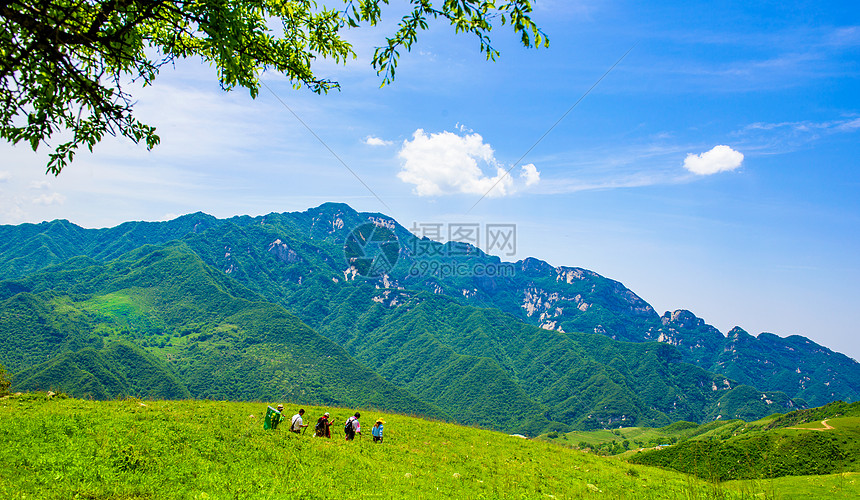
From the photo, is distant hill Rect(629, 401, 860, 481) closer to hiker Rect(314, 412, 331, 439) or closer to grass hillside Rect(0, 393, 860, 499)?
grass hillside Rect(0, 393, 860, 499)

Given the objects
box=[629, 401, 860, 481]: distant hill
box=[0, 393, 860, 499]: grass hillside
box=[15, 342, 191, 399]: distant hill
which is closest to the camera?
box=[0, 393, 860, 499]: grass hillside

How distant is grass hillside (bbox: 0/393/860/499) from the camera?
826 centimetres

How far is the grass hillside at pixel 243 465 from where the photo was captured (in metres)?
8.26

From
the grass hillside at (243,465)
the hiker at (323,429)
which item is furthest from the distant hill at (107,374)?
the grass hillside at (243,465)

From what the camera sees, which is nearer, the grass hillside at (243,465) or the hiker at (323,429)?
the grass hillside at (243,465)

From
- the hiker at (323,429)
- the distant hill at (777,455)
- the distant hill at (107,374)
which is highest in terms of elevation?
the hiker at (323,429)

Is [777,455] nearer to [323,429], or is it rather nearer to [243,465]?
[323,429]

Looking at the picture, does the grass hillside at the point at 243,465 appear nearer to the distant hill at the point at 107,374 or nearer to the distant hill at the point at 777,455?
the distant hill at the point at 777,455

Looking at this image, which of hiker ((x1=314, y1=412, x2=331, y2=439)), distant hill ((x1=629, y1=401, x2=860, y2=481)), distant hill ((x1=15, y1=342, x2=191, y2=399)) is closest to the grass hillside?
hiker ((x1=314, y1=412, x2=331, y2=439))

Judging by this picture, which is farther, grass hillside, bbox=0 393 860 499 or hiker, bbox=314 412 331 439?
hiker, bbox=314 412 331 439

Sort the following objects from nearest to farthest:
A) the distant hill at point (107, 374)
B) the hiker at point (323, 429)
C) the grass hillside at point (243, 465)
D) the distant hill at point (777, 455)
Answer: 1. the grass hillside at point (243, 465)
2. the hiker at point (323, 429)
3. the distant hill at point (777, 455)
4. the distant hill at point (107, 374)

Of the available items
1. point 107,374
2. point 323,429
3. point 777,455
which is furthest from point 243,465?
point 107,374

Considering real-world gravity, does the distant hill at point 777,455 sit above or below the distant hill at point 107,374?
above

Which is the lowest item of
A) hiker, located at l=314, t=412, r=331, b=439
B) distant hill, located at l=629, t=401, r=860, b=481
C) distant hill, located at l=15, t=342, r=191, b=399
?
distant hill, located at l=15, t=342, r=191, b=399
